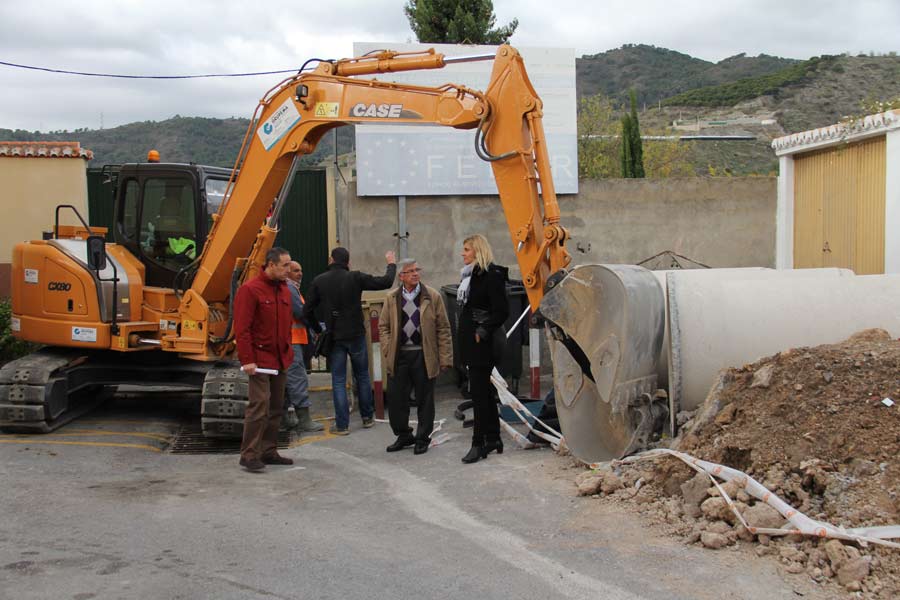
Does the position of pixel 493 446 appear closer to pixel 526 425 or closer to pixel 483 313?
pixel 526 425

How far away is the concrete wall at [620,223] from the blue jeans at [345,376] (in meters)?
3.75

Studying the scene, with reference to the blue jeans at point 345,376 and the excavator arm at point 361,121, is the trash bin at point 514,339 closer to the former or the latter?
the blue jeans at point 345,376

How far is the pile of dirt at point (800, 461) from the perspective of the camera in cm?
495

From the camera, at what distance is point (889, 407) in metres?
5.62

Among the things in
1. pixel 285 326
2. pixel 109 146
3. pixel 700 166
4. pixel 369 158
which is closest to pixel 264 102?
pixel 285 326

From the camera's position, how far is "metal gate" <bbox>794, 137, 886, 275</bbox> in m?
11.5

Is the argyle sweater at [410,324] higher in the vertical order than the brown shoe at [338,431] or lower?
higher

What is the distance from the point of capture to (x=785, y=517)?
5.21 m

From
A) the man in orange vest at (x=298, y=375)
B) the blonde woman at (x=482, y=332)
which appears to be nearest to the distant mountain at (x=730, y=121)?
the man in orange vest at (x=298, y=375)

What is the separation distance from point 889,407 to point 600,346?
2.02m

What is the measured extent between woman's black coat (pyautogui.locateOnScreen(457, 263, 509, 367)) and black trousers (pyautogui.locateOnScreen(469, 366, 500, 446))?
0.10 metres

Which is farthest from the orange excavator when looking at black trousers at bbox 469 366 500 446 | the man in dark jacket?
black trousers at bbox 469 366 500 446

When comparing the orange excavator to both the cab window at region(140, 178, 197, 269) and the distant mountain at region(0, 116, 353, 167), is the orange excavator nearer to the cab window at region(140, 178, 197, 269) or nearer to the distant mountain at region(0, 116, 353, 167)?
the cab window at region(140, 178, 197, 269)

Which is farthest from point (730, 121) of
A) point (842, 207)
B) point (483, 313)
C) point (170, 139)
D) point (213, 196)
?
point (483, 313)
